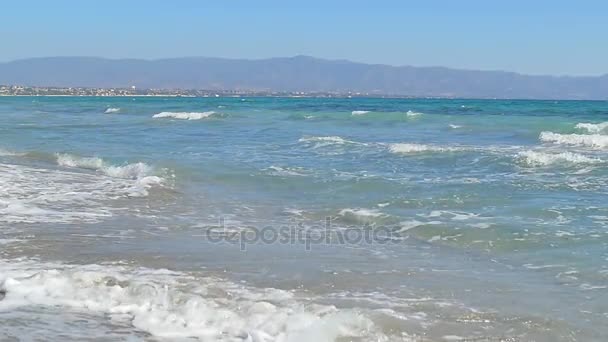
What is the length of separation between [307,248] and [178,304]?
109 inches

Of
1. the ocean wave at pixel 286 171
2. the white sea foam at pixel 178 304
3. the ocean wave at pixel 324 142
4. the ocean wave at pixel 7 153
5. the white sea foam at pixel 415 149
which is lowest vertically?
the ocean wave at pixel 7 153

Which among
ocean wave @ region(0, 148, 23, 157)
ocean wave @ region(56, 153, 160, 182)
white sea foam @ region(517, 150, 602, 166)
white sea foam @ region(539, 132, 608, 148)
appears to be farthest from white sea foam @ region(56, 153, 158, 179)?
white sea foam @ region(539, 132, 608, 148)

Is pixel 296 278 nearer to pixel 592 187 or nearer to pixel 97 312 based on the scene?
pixel 97 312

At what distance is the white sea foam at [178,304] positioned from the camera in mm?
6160

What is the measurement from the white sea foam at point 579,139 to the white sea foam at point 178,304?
1897cm

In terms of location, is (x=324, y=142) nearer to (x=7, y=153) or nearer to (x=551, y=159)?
(x=551, y=159)

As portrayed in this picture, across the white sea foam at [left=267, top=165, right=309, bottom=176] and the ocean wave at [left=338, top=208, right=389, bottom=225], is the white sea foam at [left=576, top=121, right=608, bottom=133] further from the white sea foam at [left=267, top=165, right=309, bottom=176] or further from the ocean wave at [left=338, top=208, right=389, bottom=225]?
the ocean wave at [left=338, top=208, right=389, bottom=225]

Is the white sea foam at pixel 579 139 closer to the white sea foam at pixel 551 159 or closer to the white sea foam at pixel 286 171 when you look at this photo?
the white sea foam at pixel 551 159

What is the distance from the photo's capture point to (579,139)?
1006 inches

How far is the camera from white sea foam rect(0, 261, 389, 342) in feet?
20.2

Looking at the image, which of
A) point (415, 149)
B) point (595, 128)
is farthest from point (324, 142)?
point (595, 128)

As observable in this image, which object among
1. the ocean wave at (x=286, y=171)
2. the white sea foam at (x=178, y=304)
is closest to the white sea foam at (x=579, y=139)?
the ocean wave at (x=286, y=171)

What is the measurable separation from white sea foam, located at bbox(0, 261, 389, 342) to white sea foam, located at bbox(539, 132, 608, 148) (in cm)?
1897

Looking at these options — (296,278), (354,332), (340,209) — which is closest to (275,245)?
(296,278)
